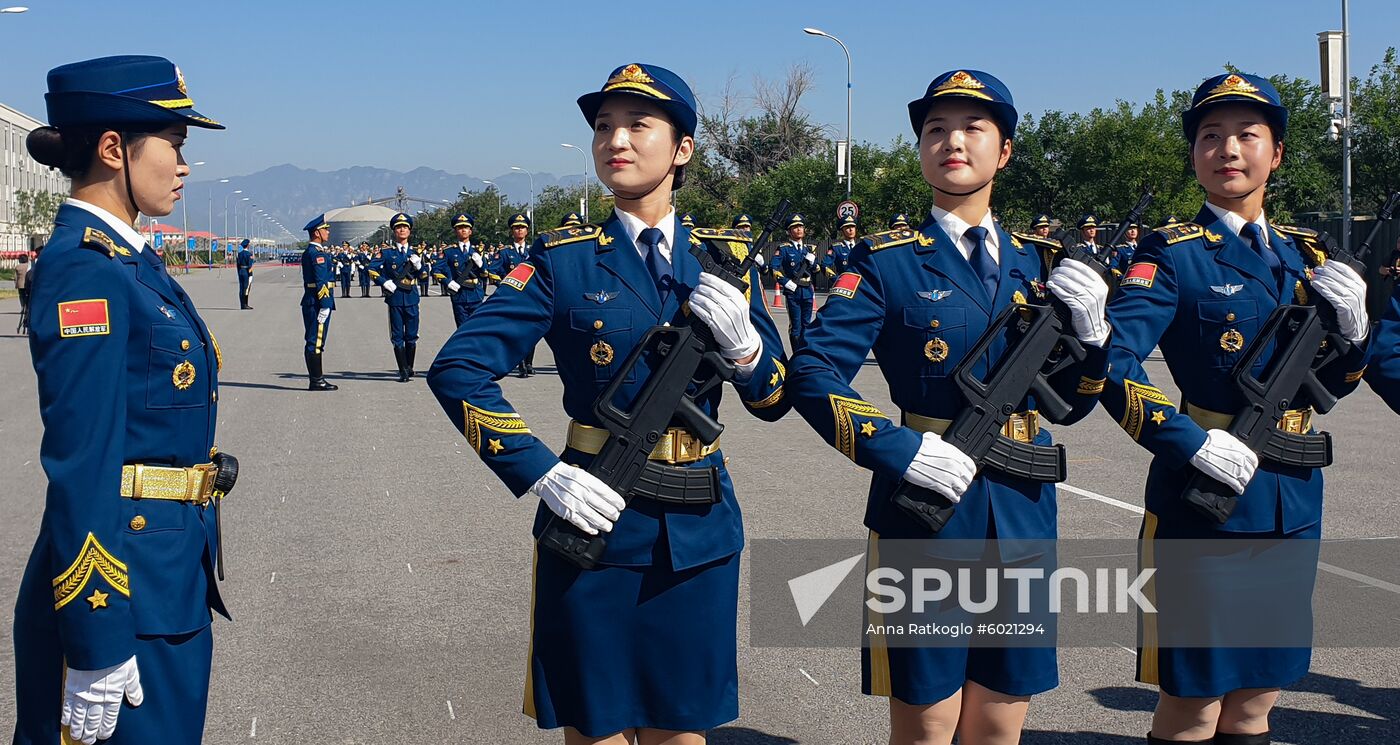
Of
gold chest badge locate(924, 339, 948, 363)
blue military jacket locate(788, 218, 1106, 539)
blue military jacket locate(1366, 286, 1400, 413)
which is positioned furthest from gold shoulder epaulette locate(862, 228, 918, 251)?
blue military jacket locate(1366, 286, 1400, 413)

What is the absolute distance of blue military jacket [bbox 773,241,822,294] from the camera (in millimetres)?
22859

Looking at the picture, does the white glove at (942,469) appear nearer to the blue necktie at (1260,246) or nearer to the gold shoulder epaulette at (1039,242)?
the gold shoulder epaulette at (1039,242)

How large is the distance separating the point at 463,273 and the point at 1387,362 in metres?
14.9

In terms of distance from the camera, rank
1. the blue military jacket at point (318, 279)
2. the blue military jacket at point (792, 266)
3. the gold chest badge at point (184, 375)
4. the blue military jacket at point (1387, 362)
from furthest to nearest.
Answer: the blue military jacket at point (792, 266) < the blue military jacket at point (318, 279) < the blue military jacket at point (1387, 362) < the gold chest badge at point (184, 375)

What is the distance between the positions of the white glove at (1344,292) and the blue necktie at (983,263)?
1.08 metres

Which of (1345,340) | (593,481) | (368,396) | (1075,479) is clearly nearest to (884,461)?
(593,481)

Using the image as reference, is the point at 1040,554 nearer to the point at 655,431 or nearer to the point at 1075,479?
the point at 655,431

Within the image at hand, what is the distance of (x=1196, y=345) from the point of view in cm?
413

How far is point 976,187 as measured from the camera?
12.6 ft

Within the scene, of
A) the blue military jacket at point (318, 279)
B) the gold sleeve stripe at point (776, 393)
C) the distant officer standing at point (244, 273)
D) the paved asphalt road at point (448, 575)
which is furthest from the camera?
the distant officer standing at point (244, 273)

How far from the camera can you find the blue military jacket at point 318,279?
51.9 feet

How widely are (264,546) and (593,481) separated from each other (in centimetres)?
493

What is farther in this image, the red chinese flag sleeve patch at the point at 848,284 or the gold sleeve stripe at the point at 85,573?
the red chinese flag sleeve patch at the point at 848,284

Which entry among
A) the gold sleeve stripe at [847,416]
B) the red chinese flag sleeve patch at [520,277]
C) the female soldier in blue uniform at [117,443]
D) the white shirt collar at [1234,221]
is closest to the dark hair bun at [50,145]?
the female soldier in blue uniform at [117,443]
